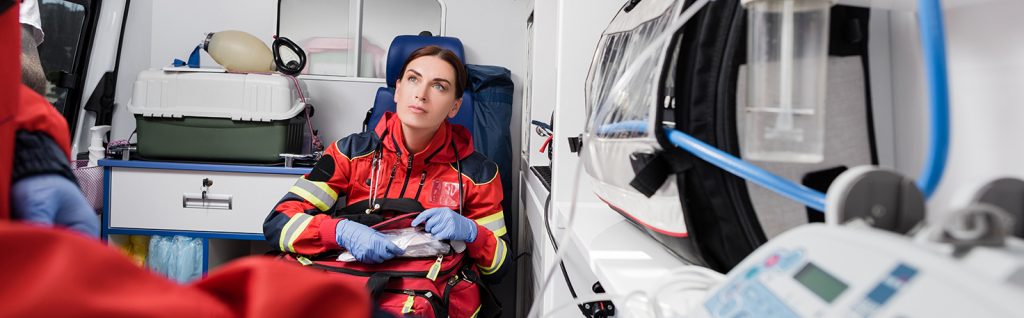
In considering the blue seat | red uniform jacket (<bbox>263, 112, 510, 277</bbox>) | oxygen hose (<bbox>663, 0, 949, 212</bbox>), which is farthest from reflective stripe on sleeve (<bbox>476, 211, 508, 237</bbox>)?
oxygen hose (<bbox>663, 0, 949, 212</bbox>)

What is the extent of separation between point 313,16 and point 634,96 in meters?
3.65

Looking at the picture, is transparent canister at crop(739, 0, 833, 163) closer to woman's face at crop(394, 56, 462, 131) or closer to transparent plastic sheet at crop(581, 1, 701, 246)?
transparent plastic sheet at crop(581, 1, 701, 246)

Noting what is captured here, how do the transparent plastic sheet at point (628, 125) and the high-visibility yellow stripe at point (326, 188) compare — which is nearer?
the transparent plastic sheet at point (628, 125)

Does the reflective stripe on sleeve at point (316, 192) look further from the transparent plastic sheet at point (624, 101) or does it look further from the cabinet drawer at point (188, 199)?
the transparent plastic sheet at point (624, 101)

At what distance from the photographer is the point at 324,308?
0.84 feet

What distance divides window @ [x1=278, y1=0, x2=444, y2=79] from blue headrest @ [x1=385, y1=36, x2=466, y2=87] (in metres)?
0.28

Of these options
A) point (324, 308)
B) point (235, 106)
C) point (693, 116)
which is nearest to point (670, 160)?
point (693, 116)

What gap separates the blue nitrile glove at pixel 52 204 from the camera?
0.99ft

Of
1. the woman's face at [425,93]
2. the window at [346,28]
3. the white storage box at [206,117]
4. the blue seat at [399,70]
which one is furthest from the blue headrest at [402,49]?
the woman's face at [425,93]

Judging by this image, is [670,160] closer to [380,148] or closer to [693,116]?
[693,116]

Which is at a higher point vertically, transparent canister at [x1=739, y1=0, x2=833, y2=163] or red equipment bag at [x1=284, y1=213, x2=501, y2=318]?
transparent canister at [x1=739, y1=0, x2=833, y2=163]

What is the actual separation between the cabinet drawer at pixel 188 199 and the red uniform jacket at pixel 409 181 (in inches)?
19.8

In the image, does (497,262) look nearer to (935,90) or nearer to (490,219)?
(490,219)

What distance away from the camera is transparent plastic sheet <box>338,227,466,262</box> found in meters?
1.34
